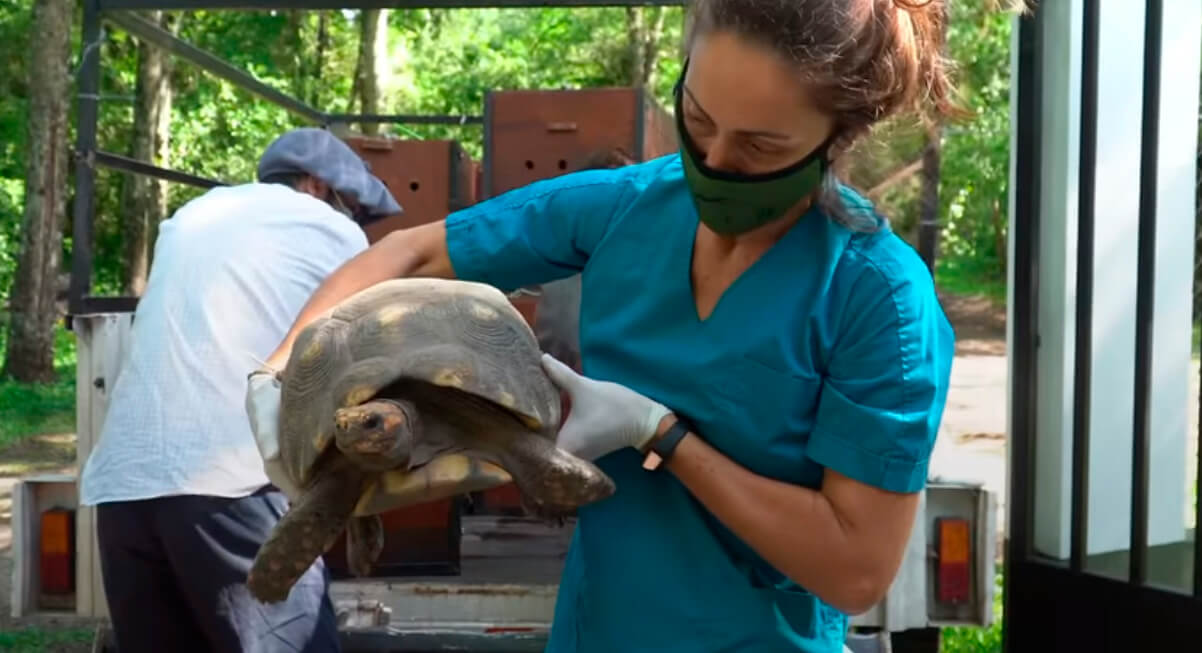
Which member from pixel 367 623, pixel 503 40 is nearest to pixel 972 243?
pixel 503 40

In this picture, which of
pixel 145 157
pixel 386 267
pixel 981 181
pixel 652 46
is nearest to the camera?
pixel 386 267

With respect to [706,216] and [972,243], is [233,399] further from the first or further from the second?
[972,243]

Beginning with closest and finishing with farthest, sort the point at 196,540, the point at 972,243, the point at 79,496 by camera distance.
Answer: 1. the point at 196,540
2. the point at 79,496
3. the point at 972,243

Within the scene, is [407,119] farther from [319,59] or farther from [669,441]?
[319,59]

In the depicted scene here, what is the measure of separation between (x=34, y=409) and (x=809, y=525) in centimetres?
1392

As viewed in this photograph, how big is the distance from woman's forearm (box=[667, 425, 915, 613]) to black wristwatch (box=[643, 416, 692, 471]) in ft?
0.08

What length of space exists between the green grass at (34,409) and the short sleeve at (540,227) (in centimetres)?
1211

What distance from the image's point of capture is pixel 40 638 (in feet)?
22.7

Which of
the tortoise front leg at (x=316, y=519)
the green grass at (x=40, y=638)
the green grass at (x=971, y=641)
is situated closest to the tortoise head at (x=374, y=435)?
the tortoise front leg at (x=316, y=519)

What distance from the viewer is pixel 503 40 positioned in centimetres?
3098

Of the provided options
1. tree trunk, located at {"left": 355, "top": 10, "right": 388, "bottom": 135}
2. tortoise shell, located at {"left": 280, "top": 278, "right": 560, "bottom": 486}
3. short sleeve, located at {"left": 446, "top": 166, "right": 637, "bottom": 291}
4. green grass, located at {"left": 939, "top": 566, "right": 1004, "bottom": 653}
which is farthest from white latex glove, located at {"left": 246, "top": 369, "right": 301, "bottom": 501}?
tree trunk, located at {"left": 355, "top": 10, "right": 388, "bottom": 135}

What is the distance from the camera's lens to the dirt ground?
907cm

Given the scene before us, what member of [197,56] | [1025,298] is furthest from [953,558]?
[197,56]

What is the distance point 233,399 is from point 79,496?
708mm
